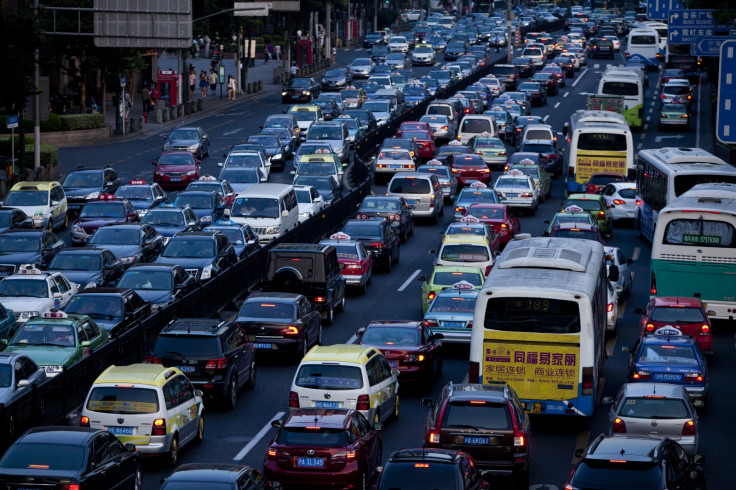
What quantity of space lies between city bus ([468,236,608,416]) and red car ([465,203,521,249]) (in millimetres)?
18356

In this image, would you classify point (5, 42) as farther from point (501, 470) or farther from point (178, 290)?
point (501, 470)

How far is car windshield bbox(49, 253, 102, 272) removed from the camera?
117 ft

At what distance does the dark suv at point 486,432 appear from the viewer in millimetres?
20922

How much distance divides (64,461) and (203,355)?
7670 mm

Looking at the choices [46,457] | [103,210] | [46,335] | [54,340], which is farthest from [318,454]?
[103,210]

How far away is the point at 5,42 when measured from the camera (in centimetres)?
5169

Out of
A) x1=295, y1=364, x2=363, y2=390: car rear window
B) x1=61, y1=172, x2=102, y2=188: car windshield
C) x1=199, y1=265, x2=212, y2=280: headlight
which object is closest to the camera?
x1=295, y1=364, x2=363, y2=390: car rear window

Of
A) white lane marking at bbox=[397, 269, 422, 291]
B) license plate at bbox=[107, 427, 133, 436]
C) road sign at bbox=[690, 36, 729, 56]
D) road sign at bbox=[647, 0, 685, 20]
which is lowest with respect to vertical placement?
white lane marking at bbox=[397, 269, 422, 291]

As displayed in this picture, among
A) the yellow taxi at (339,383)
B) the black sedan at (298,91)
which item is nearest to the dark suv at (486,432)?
the yellow taxi at (339,383)

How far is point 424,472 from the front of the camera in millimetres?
17828

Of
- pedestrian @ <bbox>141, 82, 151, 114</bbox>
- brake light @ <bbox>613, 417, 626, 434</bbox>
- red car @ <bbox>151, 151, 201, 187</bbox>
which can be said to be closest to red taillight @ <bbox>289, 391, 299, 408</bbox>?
brake light @ <bbox>613, 417, 626, 434</bbox>

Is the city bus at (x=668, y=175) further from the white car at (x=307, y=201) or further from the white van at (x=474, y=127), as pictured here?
the white van at (x=474, y=127)

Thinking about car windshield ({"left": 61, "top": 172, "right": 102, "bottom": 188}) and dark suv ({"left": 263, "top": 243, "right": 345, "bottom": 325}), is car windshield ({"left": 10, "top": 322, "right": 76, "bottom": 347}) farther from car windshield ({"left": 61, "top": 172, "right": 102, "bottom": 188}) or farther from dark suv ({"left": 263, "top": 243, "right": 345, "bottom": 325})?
car windshield ({"left": 61, "top": 172, "right": 102, "bottom": 188})

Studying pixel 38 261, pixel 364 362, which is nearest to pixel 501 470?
pixel 364 362
